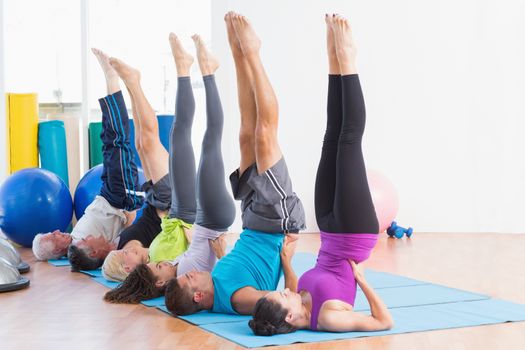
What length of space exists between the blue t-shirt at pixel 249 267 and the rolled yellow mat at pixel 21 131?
13.6 feet

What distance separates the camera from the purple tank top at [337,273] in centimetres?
313

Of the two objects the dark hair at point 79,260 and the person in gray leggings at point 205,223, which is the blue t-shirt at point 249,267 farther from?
the dark hair at point 79,260

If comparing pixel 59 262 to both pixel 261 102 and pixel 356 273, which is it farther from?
pixel 356 273

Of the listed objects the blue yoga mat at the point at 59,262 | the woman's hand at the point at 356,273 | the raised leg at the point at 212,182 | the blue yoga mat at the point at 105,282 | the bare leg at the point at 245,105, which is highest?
the bare leg at the point at 245,105

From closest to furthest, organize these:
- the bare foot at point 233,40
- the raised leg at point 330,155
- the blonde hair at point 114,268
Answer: the raised leg at point 330,155
the bare foot at point 233,40
the blonde hair at point 114,268

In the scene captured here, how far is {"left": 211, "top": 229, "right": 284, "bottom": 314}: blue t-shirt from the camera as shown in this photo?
11.5 feet

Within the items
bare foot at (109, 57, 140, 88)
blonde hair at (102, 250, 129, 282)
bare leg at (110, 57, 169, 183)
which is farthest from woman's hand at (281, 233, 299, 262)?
bare foot at (109, 57, 140, 88)

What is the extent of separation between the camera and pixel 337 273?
3.17 meters

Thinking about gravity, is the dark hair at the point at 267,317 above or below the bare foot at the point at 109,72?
below

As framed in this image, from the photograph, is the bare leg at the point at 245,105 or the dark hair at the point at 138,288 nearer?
the bare leg at the point at 245,105

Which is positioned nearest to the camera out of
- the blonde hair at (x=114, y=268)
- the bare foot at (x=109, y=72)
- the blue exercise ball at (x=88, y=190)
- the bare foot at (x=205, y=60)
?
the bare foot at (x=205, y=60)

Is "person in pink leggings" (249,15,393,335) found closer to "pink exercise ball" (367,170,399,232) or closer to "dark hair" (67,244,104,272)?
"dark hair" (67,244,104,272)

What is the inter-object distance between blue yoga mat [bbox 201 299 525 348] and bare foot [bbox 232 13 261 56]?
3.98 ft

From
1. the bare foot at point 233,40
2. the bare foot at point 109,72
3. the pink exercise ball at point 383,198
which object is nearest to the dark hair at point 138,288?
the bare foot at point 233,40
